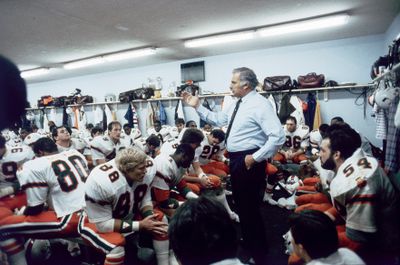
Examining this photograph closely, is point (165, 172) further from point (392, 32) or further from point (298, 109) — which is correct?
point (392, 32)

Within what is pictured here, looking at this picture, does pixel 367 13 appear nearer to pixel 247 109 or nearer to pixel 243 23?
pixel 243 23

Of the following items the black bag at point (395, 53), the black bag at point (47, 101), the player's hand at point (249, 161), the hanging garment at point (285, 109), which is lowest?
the player's hand at point (249, 161)

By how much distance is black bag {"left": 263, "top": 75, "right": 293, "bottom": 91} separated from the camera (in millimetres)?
5844

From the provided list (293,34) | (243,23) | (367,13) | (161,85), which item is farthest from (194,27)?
(161,85)

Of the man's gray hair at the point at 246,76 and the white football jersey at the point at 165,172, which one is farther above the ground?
the man's gray hair at the point at 246,76

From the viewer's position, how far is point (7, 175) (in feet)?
10.5

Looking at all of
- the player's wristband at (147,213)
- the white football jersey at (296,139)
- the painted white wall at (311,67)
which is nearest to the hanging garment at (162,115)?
the painted white wall at (311,67)

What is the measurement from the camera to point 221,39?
17.7ft

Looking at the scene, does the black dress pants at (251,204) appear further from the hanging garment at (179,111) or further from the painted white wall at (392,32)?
the hanging garment at (179,111)

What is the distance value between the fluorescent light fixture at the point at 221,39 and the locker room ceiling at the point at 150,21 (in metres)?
0.17

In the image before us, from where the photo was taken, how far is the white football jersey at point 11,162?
3.12 metres

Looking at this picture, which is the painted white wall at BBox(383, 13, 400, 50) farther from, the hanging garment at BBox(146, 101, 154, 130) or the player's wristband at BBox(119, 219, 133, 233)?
the hanging garment at BBox(146, 101, 154, 130)

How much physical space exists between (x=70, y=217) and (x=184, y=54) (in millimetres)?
5302

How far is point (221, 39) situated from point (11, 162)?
4068mm
